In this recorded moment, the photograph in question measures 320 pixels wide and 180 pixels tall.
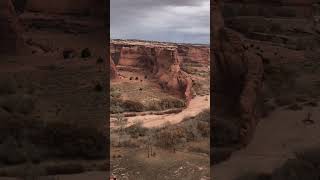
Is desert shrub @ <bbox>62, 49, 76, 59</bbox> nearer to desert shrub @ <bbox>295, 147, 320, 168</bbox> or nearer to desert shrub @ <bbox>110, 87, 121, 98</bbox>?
desert shrub @ <bbox>295, 147, 320, 168</bbox>

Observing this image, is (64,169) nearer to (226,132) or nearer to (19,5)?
(19,5)

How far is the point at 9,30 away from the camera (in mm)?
6262

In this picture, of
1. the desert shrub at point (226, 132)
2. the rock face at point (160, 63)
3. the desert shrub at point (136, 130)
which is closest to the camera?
the desert shrub at point (226, 132)

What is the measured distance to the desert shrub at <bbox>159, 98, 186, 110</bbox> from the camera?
66.8 ft

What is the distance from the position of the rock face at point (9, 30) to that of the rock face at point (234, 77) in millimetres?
3037

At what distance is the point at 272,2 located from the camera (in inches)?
277

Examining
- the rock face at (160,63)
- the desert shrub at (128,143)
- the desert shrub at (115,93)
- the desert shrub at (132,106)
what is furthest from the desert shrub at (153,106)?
the desert shrub at (128,143)

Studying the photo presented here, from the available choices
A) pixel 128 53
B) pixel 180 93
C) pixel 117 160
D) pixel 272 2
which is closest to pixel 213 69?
pixel 272 2

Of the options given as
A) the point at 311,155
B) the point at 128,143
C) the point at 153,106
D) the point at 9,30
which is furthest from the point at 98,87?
the point at 153,106

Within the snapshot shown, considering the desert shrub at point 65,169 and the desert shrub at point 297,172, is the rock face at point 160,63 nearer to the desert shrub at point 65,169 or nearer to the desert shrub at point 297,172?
the desert shrub at point 297,172

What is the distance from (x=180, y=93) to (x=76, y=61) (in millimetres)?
17188

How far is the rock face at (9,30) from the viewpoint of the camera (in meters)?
6.22

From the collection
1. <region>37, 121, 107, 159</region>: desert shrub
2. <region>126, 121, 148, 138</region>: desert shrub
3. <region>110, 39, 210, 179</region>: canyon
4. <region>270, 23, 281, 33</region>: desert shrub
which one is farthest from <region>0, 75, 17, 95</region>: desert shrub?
<region>126, 121, 148, 138</region>: desert shrub

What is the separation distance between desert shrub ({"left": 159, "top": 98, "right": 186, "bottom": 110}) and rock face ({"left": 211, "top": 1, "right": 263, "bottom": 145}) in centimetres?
1285
